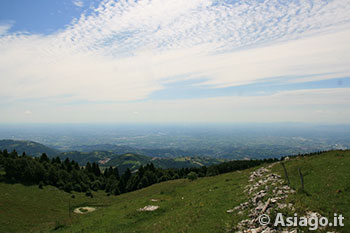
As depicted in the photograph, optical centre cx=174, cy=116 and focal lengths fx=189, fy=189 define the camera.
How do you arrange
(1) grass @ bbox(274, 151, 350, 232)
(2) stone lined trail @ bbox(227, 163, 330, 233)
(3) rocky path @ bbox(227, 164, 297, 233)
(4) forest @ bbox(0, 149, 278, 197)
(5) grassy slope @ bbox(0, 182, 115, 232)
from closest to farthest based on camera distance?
(2) stone lined trail @ bbox(227, 163, 330, 233), (1) grass @ bbox(274, 151, 350, 232), (3) rocky path @ bbox(227, 164, 297, 233), (5) grassy slope @ bbox(0, 182, 115, 232), (4) forest @ bbox(0, 149, 278, 197)

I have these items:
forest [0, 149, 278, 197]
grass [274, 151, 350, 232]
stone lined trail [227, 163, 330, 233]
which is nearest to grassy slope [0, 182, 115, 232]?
forest [0, 149, 278, 197]

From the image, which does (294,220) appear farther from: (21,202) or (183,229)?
(21,202)

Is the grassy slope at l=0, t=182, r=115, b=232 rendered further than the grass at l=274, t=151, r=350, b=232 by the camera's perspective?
Yes

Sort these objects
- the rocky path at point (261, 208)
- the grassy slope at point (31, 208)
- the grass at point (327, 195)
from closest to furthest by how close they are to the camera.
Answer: the grass at point (327, 195)
the rocky path at point (261, 208)
the grassy slope at point (31, 208)

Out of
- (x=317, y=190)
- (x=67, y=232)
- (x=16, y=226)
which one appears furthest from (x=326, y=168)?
(x=16, y=226)

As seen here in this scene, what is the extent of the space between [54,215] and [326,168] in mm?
47461

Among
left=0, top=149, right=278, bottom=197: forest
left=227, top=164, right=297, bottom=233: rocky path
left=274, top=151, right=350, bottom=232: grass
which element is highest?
left=274, top=151, right=350, bottom=232: grass

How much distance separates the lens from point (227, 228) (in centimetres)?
1409

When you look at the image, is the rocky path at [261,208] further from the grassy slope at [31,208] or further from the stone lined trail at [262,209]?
the grassy slope at [31,208]

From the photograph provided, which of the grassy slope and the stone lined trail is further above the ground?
the stone lined trail

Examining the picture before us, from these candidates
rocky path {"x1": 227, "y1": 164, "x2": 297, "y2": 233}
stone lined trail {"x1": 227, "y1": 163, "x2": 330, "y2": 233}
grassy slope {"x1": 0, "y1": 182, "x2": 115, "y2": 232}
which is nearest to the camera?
stone lined trail {"x1": 227, "y1": 163, "x2": 330, "y2": 233}

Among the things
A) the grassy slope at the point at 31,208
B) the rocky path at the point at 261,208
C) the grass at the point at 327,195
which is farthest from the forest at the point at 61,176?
the rocky path at the point at 261,208

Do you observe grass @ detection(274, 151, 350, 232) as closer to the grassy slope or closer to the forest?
the grassy slope

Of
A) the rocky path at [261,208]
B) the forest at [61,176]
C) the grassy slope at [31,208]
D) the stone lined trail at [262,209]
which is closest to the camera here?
the stone lined trail at [262,209]
